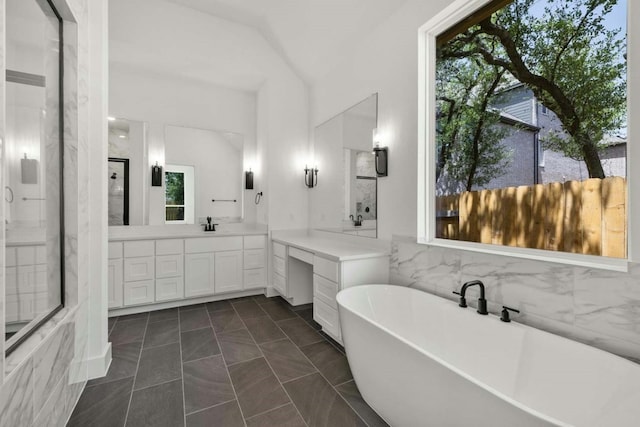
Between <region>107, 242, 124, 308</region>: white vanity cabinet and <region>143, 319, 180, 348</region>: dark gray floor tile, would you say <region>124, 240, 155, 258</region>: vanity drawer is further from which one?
<region>143, 319, 180, 348</region>: dark gray floor tile

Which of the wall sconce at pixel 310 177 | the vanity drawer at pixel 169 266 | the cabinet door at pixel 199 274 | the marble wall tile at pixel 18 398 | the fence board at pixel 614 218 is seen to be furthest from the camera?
the wall sconce at pixel 310 177

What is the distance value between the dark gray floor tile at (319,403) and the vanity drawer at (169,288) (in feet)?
6.63

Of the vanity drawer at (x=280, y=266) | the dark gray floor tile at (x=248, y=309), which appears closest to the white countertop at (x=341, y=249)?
the vanity drawer at (x=280, y=266)

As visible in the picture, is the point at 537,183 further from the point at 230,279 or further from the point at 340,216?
the point at 230,279

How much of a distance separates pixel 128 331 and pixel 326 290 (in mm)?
1965

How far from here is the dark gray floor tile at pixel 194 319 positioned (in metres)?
2.80

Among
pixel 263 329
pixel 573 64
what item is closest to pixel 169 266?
pixel 263 329

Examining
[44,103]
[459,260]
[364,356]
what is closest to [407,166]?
[459,260]

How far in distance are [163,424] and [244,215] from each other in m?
2.75

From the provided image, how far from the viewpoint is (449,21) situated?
6.97ft

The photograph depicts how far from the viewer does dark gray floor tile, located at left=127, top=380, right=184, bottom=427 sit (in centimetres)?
155

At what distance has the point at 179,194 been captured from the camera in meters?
3.61

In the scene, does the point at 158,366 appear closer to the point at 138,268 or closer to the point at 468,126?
the point at 138,268

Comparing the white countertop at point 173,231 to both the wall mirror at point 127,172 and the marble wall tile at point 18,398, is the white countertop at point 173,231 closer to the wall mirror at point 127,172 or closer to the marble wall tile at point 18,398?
the wall mirror at point 127,172
